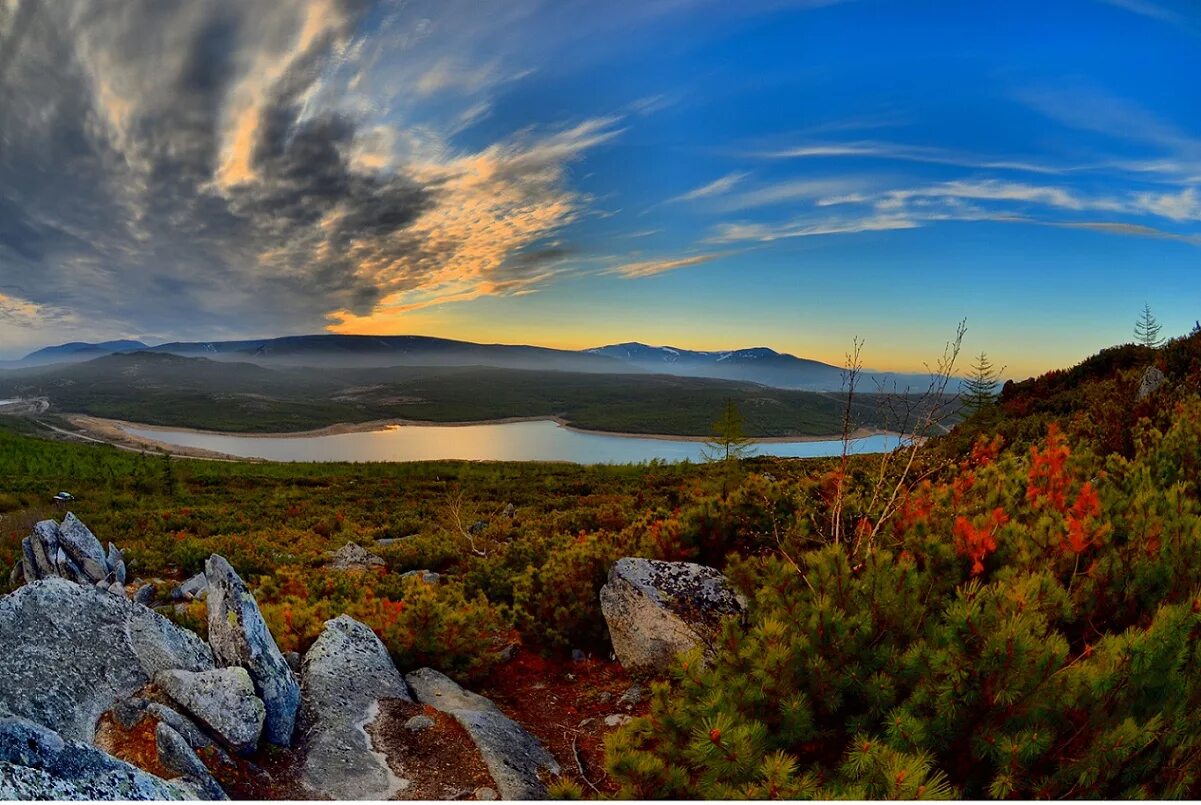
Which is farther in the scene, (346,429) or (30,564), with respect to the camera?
(346,429)

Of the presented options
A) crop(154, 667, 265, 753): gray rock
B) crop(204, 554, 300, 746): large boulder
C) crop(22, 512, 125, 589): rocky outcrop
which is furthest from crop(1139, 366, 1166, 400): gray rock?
crop(22, 512, 125, 589): rocky outcrop

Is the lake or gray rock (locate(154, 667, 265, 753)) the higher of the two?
gray rock (locate(154, 667, 265, 753))

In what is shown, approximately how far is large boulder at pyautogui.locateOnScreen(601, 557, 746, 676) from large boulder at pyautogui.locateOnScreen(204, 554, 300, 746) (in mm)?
3268

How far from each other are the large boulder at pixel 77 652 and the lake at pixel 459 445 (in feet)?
223

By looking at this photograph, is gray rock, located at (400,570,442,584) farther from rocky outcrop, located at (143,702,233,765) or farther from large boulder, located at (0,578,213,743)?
rocky outcrop, located at (143,702,233,765)

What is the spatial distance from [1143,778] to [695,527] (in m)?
5.48

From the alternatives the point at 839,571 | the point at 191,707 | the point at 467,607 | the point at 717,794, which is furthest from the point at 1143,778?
the point at 467,607

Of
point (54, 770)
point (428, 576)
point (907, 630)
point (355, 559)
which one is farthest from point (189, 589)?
point (907, 630)

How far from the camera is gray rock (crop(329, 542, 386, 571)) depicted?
15.0 meters

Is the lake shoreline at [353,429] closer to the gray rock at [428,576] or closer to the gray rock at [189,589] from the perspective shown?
the gray rock at [428,576]

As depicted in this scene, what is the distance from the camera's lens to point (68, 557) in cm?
1105

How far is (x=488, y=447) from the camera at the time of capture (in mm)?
103500

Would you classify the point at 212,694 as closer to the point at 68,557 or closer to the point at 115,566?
the point at 68,557

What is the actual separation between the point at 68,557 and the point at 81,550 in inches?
14.5
